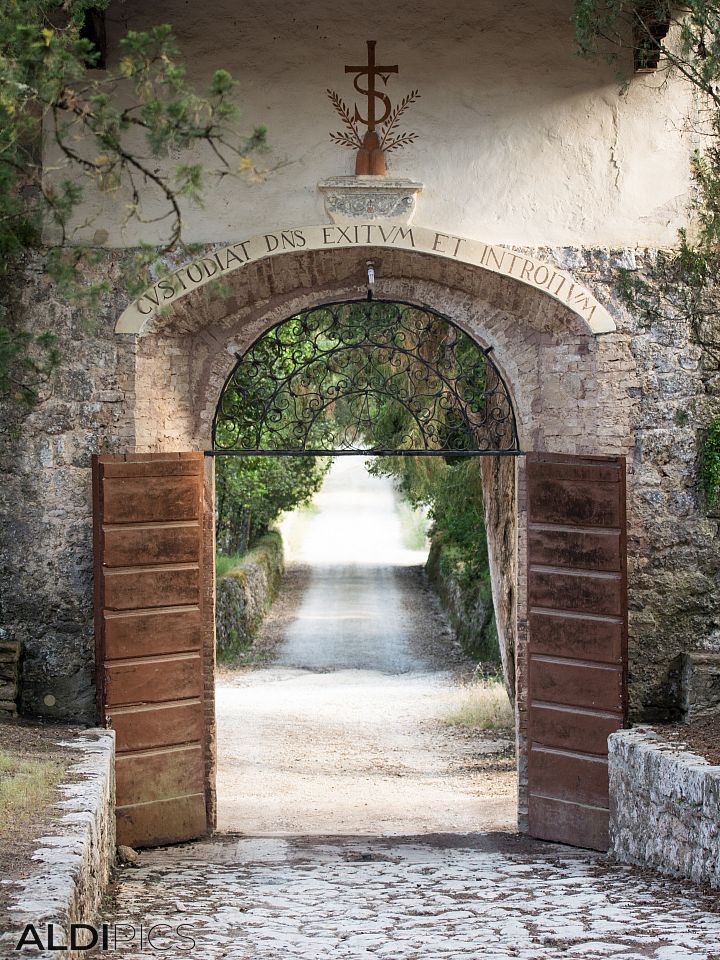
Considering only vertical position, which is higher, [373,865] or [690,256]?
[690,256]

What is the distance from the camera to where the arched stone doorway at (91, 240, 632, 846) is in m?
7.78

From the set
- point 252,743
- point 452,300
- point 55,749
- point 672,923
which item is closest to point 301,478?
point 252,743

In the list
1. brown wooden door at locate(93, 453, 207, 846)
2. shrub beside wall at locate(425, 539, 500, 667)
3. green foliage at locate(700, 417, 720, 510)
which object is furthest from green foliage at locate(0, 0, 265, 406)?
shrub beside wall at locate(425, 539, 500, 667)

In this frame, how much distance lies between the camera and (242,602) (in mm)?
19062

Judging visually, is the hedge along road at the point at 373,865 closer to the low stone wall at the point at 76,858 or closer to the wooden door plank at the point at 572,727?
the low stone wall at the point at 76,858

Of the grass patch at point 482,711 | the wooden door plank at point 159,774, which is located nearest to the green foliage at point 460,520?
the grass patch at point 482,711

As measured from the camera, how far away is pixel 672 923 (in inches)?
213

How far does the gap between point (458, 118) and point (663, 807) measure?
451 cm

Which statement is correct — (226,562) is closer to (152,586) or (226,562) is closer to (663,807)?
(152,586)

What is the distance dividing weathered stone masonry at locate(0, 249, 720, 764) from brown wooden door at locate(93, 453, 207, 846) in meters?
0.33

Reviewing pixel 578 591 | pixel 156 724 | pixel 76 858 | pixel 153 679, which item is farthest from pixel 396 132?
pixel 76 858

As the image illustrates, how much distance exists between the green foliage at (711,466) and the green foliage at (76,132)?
12.2 feet

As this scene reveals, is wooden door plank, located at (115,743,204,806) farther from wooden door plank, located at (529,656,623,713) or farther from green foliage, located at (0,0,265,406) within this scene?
green foliage, located at (0,0,265,406)

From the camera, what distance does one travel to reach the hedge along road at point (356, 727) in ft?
31.4
